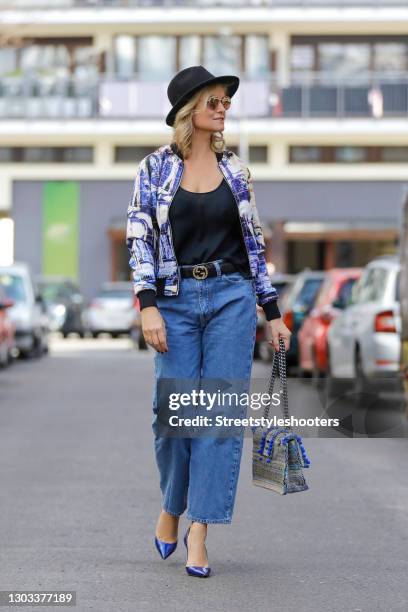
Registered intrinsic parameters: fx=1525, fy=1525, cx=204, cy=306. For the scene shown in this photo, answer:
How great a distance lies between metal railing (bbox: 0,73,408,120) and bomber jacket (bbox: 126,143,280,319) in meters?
43.6

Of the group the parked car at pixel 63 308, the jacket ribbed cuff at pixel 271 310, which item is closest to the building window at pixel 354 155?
the parked car at pixel 63 308

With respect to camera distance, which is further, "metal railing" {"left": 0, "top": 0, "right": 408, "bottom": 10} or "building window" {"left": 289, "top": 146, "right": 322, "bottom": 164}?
"building window" {"left": 289, "top": 146, "right": 322, "bottom": 164}

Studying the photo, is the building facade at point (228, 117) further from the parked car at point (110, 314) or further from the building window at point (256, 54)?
the parked car at point (110, 314)

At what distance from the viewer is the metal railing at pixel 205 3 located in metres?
49.9

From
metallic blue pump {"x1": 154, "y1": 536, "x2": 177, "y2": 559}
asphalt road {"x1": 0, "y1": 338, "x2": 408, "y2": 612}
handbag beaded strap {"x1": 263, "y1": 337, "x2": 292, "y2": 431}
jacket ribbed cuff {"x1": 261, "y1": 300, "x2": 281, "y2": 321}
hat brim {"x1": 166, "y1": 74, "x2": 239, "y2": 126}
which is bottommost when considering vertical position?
asphalt road {"x1": 0, "y1": 338, "x2": 408, "y2": 612}

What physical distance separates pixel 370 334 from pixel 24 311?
42.6 ft

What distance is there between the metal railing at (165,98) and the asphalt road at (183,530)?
3720 cm

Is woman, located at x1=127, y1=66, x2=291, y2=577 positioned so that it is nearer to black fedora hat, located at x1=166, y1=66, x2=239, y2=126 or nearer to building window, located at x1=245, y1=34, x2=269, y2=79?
black fedora hat, located at x1=166, y1=66, x2=239, y2=126

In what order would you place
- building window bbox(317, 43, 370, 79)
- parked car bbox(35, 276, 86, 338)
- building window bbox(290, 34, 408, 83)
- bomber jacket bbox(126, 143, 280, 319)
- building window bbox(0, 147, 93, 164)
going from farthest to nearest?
building window bbox(0, 147, 93, 164)
building window bbox(317, 43, 370, 79)
building window bbox(290, 34, 408, 83)
parked car bbox(35, 276, 86, 338)
bomber jacket bbox(126, 143, 280, 319)

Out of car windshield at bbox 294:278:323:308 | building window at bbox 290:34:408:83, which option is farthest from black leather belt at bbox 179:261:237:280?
building window at bbox 290:34:408:83

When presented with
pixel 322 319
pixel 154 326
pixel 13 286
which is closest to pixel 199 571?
pixel 154 326

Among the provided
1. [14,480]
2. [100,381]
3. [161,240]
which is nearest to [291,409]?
[161,240]

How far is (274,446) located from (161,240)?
948mm

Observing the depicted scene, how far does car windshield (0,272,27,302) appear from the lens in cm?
2766
